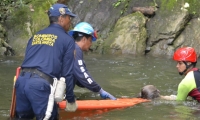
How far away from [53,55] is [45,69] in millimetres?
170

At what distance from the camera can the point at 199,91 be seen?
5.73 meters

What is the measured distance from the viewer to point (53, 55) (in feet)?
13.5

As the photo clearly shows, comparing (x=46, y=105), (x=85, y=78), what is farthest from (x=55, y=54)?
(x=85, y=78)

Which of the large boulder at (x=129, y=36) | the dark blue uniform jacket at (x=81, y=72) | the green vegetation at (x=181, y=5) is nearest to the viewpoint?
the dark blue uniform jacket at (x=81, y=72)

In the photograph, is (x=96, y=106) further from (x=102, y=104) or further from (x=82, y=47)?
(x=82, y=47)

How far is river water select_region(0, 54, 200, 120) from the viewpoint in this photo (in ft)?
17.9

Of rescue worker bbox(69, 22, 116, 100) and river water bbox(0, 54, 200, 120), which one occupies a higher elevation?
rescue worker bbox(69, 22, 116, 100)

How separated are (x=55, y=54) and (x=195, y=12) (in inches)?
394

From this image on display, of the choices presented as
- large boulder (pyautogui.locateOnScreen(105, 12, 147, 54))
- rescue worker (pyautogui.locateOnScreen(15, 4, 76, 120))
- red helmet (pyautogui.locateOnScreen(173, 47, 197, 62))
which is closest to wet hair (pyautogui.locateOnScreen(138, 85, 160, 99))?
red helmet (pyautogui.locateOnScreen(173, 47, 197, 62))

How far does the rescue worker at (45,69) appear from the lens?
407cm

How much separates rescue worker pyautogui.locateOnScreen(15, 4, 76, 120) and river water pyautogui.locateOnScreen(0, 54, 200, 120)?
39.0 inches

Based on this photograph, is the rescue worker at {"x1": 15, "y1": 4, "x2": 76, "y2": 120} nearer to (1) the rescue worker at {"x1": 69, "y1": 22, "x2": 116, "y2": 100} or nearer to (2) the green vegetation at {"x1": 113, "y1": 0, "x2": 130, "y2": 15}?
(1) the rescue worker at {"x1": 69, "y1": 22, "x2": 116, "y2": 100}

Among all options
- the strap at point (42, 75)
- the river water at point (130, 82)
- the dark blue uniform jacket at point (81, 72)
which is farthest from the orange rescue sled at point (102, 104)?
the strap at point (42, 75)

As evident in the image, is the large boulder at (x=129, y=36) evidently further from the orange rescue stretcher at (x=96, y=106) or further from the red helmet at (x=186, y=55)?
the red helmet at (x=186, y=55)
